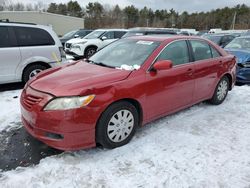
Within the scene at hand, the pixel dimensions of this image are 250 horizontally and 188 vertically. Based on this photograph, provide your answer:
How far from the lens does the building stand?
35062 mm

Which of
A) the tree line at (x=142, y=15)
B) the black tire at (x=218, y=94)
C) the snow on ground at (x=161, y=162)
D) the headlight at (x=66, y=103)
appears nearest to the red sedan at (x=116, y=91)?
the headlight at (x=66, y=103)

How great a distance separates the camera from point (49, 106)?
3031 millimetres

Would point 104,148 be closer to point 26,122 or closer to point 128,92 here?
point 128,92

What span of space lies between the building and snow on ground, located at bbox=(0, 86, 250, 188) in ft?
102

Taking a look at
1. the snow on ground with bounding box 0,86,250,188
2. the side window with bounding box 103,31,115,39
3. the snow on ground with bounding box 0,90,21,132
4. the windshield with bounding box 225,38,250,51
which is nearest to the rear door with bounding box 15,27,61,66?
the snow on ground with bounding box 0,90,21,132

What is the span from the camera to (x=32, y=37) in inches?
261

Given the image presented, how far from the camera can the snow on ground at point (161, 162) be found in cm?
285

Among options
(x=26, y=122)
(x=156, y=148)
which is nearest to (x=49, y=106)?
(x=26, y=122)

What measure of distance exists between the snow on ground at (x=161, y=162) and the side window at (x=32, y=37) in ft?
9.23

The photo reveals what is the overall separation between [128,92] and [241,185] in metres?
1.78

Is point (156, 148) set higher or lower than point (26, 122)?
lower

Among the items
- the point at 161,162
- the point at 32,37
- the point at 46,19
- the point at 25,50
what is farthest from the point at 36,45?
the point at 46,19

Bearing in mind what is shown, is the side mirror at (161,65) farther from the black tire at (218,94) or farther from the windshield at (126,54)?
the black tire at (218,94)

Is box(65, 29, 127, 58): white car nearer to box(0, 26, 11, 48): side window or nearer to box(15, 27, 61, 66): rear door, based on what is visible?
box(15, 27, 61, 66): rear door
